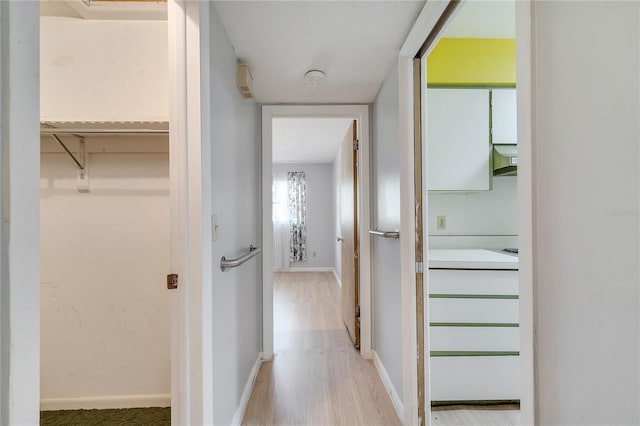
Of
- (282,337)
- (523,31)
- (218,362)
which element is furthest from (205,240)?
(282,337)

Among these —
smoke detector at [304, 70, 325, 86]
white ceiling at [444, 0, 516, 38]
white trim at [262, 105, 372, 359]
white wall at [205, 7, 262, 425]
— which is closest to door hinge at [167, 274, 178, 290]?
white wall at [205, 7, 262, 425]

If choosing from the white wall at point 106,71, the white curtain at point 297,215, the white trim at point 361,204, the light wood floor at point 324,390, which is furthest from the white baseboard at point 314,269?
the white wall at point 106,71

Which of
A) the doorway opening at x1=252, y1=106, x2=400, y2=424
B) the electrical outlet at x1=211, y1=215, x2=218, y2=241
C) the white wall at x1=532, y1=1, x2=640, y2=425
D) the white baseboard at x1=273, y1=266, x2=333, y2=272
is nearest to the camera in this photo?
the white wall at x1=532, y1=1, x2=640, y2=425

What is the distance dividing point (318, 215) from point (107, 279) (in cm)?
452

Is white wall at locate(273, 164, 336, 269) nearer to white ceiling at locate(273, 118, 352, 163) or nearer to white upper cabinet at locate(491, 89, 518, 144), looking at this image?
white ceiling at locate(273, 118, 352, 163)

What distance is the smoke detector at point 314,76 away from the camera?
1.76m

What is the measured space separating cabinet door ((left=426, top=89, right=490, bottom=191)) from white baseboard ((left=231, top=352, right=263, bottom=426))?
5.59 feet

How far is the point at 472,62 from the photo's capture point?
1.87 metres

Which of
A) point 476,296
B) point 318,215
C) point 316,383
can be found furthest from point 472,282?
point 318,215

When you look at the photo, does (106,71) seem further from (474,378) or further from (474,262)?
(474,378)

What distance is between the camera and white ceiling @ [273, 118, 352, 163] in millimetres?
3398

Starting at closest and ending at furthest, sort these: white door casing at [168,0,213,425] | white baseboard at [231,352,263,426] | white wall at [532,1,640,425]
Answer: white wall at [532,1,640,425] < white door casing at [168,0,213,425] < white baseboard at [231,352,263,426]

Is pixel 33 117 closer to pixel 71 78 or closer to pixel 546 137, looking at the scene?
pixel 546 137

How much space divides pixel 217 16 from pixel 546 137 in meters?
1.34
